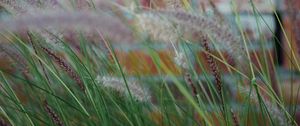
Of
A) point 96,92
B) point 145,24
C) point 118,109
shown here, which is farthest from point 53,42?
point 145,24

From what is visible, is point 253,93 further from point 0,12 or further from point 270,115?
point 0,12

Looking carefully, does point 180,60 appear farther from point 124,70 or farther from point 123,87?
point 124,70

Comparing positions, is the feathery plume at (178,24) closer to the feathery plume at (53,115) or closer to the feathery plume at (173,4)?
the feathery plume at (173,4)

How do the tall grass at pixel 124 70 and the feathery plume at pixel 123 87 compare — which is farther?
the feathery plume at pixel 123 87

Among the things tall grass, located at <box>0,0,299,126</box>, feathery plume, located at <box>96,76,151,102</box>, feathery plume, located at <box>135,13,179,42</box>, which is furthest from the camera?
feathery plume, located at <box>96,76,151,102</box>

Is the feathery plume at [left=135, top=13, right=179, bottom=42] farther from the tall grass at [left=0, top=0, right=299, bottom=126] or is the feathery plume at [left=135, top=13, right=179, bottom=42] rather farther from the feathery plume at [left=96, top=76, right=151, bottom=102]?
the feathery plume at [left=96, top=76, right=151, bottom=102]

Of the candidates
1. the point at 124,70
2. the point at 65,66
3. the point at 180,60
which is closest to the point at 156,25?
the point at 180,60

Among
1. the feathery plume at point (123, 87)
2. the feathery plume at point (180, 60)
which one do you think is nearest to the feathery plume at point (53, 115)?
the feathery plume at point (123, 87)

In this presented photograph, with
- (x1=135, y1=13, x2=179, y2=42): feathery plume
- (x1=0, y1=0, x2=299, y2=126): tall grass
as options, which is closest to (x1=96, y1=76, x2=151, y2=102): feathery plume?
(x1=0, y1=0, x2=299, y2=126): tall grass

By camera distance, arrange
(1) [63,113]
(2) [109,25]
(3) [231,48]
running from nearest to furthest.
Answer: (2) [109,25] < (3) [231,48] < (1) [63,113]
